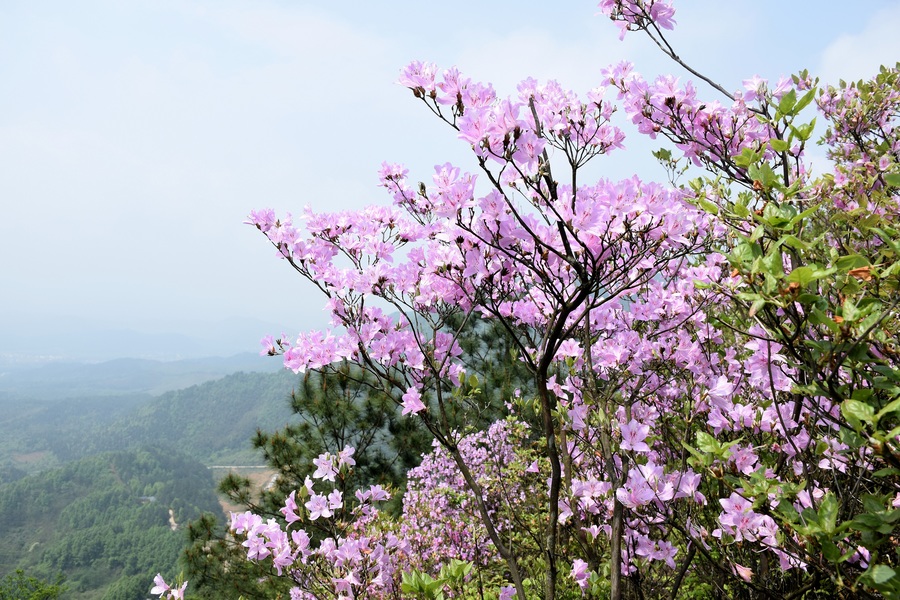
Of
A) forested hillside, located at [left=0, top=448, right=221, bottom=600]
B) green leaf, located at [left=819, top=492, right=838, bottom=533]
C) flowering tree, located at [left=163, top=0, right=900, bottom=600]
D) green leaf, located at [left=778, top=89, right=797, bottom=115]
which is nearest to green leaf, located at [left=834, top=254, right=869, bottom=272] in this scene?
→ flowering tree, located at [left=163, top=0, right=900, bottom=600]

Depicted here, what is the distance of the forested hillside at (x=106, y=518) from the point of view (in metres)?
63.0

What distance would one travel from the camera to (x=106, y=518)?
3150 inches

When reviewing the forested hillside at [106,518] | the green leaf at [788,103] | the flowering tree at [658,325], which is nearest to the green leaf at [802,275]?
the flowering tree at [658,325]

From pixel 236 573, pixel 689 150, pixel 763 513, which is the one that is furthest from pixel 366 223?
pixel 236 573

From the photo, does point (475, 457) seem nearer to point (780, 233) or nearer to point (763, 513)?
point (763, 513)

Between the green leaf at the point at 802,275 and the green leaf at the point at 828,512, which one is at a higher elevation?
the green leaf at the point at 802,275

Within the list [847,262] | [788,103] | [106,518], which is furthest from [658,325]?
[106,518]

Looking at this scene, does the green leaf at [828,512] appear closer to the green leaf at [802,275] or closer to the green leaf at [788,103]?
the green leaf at [802,275]

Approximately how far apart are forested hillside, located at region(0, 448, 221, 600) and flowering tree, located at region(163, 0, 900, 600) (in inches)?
2318

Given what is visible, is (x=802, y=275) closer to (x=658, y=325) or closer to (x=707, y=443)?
(x=707, y=443)

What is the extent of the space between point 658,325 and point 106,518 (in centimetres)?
10223

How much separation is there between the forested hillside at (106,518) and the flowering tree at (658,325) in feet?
193

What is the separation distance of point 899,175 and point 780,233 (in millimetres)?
302

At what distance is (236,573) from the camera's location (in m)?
10.5
